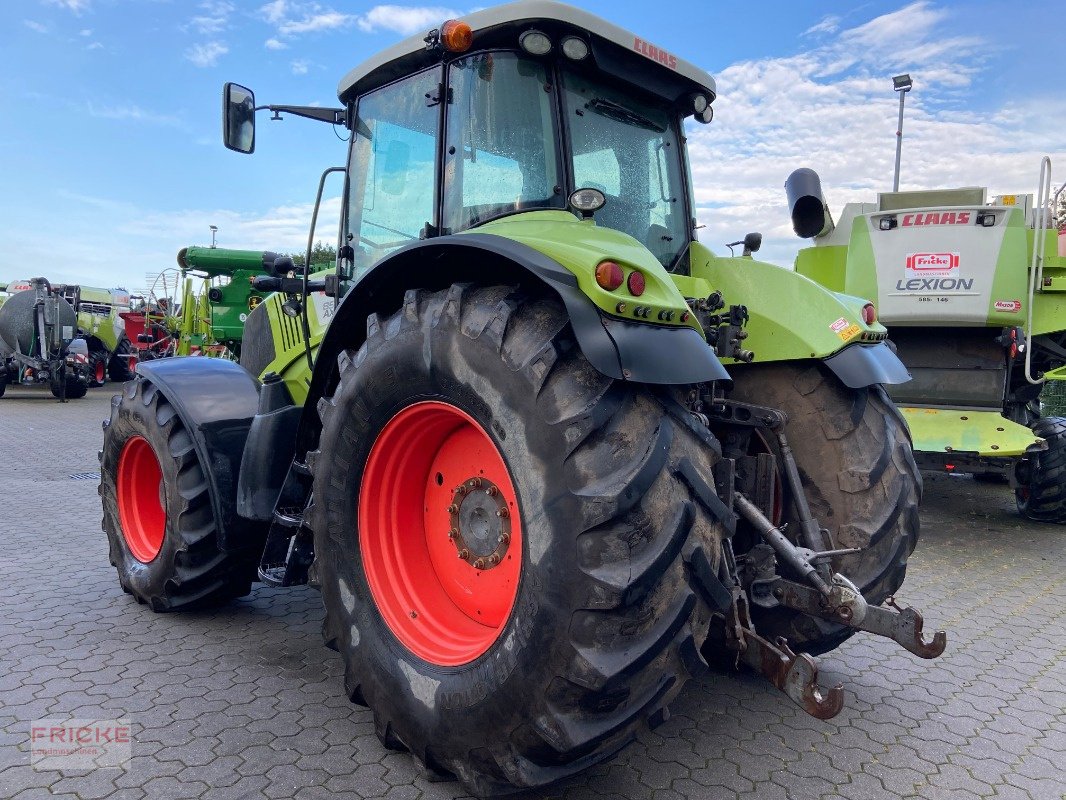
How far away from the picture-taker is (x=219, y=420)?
3.74m

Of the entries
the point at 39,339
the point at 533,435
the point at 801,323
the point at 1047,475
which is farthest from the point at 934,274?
the point at 39,339

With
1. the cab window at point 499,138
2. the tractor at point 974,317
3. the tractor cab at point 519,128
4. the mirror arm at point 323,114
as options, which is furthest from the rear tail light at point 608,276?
the tractor at point 974,317

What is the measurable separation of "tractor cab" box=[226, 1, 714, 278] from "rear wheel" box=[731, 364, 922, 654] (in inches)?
35.7

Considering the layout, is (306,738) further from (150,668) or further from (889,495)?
(889,495)

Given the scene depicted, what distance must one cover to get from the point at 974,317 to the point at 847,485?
4.30m

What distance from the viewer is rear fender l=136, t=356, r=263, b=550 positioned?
11.9 feet

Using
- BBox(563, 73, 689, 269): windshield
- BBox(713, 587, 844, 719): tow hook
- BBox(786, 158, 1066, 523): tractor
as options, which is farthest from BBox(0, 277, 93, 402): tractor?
BBox(713, 587, 844, 719): tow hook

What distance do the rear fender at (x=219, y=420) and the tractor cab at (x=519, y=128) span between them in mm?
923

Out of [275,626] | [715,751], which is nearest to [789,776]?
[715,751]

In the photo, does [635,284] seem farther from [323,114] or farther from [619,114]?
[323,114]

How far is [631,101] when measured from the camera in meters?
3.32

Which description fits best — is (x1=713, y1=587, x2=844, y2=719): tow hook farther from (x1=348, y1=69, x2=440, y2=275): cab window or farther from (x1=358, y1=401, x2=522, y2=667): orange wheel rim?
(x1=348, y1=69, x2=440, y2=275): cab window

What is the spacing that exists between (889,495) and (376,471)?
6.47 ft

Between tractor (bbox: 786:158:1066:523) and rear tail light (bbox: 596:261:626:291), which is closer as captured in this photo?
rear tail light (bbox: 596:261:626:291)
